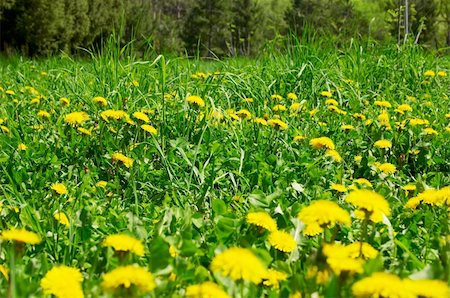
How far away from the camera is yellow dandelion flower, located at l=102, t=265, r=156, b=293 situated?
730 millimetres

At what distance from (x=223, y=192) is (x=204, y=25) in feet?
134

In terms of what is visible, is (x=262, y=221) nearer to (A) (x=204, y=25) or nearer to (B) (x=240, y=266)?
(B) (x=240, y=266)

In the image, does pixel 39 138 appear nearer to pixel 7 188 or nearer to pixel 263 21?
pixel 7 188

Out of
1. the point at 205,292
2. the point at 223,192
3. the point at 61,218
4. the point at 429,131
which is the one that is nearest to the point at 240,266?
the point at 205,292

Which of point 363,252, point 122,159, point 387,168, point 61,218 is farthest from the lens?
point 387,168

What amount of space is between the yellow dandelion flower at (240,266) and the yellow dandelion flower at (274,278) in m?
0.16

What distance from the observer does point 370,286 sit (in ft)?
2.23

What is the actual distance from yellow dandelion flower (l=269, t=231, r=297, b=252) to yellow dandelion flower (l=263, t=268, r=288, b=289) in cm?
8

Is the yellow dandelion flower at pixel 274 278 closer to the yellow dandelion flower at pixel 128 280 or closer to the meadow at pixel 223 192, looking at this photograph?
the meadow at pixel 223 192

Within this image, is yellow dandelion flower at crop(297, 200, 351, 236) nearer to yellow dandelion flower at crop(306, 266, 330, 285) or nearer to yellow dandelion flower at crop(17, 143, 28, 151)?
yellow dandelion flower at crop(306, 266, 330, 285)

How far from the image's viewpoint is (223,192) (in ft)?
5.62

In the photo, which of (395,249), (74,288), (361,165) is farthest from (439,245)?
(361,165)

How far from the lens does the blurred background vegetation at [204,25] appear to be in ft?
16.5

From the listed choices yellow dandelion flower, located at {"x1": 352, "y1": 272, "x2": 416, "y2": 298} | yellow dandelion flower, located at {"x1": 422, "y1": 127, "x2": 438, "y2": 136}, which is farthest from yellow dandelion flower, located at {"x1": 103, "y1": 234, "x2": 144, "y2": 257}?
yellow dandelion flower, located at {"x1": 422, "y1": 127, "x2": 438, "y2": 136}
